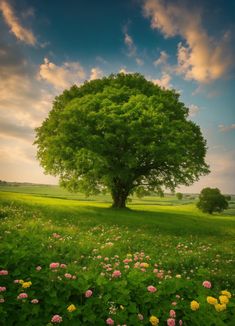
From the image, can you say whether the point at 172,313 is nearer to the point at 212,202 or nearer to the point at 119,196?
the point at 119,196

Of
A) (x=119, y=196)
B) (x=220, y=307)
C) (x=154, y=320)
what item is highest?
(x=119, y=196)

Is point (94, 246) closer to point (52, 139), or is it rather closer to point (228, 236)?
point (228, 236)

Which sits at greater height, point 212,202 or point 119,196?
point 212,202

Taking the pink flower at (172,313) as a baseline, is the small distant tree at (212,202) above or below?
above

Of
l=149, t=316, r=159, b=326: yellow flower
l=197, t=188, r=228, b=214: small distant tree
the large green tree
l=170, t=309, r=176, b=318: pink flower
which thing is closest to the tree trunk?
the large green tree

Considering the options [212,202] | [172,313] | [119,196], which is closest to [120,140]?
[119,196]

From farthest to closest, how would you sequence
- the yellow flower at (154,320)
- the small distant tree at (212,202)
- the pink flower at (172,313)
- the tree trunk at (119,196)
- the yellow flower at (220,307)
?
the small distant tree at (212,202) → the tree trunk at (119,196) → the pink flower at (172,313) → the yellow flower at (220,307) → the yellow flower at (154,320)

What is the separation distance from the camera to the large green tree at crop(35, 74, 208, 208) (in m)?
33.3

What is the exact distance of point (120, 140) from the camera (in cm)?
3441

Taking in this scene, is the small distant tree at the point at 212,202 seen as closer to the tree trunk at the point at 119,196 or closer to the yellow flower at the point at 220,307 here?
the tree trunk at the point at 119,196

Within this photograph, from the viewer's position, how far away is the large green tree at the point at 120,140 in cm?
3328

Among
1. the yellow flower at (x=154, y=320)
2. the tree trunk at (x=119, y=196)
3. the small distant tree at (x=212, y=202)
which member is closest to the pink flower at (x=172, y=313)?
the yellow flower at (x=154, y=320)

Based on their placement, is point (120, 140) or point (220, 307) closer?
point (220, 307)

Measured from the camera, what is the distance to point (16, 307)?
591cm
